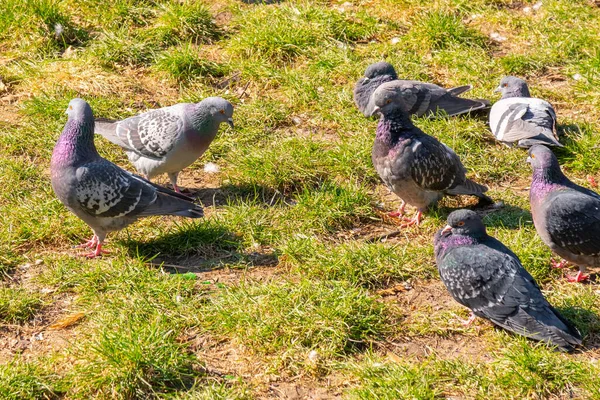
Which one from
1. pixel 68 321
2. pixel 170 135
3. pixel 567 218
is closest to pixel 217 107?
pixel 170 135

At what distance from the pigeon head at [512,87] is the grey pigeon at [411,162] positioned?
70.2 inches

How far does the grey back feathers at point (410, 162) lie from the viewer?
6609 mm

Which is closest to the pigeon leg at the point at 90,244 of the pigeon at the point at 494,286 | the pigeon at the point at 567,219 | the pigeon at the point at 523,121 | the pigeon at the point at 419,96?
the pigeon at the point at 494,286

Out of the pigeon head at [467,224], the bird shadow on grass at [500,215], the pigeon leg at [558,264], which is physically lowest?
the bird shadow on grass at [500,215]

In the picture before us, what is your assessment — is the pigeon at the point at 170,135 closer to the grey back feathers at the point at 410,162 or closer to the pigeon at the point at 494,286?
the grey back feathers at the point at 410,162

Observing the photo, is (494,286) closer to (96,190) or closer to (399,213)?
(399,213)

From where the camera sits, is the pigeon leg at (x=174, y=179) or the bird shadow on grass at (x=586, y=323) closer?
the bird shadow on grass at (x=586, y=323)

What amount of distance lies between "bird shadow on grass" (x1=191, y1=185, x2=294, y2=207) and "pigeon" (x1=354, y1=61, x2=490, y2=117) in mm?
1526

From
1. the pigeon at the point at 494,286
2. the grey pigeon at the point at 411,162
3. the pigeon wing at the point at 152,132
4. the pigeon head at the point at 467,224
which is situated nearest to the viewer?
the pigeon at the point at 494,286

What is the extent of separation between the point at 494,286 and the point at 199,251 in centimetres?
234

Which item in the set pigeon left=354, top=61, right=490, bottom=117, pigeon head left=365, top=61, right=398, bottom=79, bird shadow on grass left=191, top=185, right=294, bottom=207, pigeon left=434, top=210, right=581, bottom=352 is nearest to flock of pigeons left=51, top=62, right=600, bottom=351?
pigeon left=434, top=210, right=581, bottom=352

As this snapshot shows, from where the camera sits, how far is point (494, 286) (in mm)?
5348

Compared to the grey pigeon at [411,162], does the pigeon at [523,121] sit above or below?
below

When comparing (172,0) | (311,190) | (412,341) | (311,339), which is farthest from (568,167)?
(172,0)
